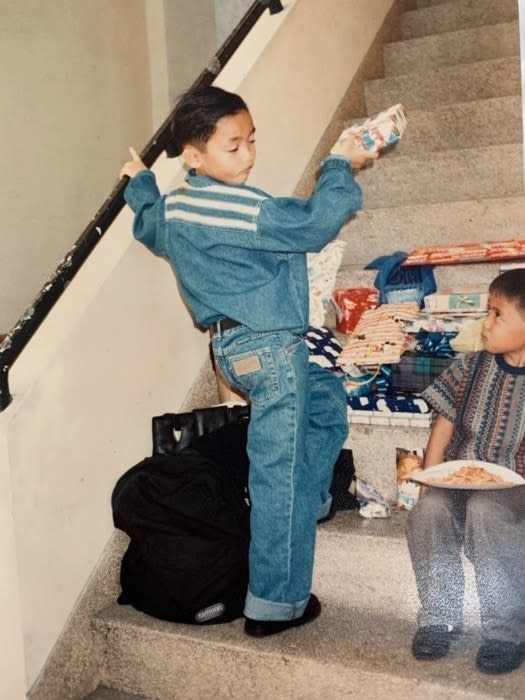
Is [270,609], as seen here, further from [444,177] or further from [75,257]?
[444,177]

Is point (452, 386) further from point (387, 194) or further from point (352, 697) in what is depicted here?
point (387, 194)

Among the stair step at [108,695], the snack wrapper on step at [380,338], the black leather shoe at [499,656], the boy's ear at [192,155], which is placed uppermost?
the boy's ear at [192,155]

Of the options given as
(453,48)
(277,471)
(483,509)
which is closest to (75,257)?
(277,471)

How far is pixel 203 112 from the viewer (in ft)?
4.98

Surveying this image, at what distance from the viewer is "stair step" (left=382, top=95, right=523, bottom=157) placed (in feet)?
8.67

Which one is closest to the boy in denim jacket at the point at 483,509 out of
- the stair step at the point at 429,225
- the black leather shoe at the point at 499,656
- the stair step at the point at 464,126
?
the black leather shoe at the point at 499,656

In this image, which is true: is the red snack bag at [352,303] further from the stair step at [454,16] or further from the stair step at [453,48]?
the stair step at [454,16]

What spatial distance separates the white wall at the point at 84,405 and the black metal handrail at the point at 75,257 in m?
0.03

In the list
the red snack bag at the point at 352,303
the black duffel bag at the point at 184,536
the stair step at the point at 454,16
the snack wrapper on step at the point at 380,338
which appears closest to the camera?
the black duffel bag at the point at 184,536

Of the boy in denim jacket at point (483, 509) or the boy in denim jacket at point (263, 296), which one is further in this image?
the boy in denim jacket at point (263, 296)

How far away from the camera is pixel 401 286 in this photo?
6.80 ft

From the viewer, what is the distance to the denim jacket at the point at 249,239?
146 centimetres

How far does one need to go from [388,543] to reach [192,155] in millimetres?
965

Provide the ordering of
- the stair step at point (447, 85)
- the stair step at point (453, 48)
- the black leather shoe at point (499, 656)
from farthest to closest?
the stair step at point (453, 48)
the stair step at point (447, 85)
the black leather shoe at point (499, 656)
